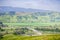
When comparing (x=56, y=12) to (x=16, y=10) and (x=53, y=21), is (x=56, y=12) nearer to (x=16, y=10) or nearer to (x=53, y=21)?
(x=53, y=21)

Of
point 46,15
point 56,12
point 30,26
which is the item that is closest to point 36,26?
point 30,26

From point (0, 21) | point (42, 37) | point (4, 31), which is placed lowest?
point (42, 37)

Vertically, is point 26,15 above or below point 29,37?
above

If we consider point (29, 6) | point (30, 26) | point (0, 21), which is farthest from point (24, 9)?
point (0, 21)

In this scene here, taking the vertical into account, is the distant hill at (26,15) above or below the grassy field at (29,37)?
above

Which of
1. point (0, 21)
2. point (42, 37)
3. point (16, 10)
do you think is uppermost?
point (16, 10)

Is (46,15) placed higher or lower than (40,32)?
higher

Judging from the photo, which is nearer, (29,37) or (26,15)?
(29,37)

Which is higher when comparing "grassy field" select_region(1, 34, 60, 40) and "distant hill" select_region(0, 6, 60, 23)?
"distant hill" select_region(0, 6, 60, 23)

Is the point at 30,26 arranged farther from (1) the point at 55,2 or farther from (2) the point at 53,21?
(1) the point at 55,2
